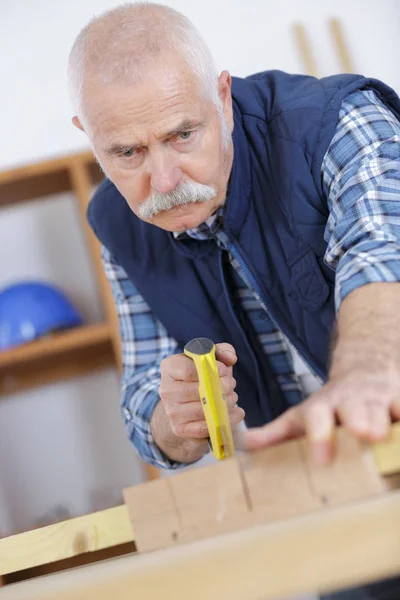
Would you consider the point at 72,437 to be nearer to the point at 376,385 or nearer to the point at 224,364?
the point at 224,364

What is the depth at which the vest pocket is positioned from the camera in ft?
4.39

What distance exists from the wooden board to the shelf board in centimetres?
216

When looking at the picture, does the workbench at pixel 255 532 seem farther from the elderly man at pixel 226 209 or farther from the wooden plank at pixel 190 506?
the elderly man at pixel 226 209

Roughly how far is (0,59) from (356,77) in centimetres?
214

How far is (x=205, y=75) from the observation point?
4.22ft

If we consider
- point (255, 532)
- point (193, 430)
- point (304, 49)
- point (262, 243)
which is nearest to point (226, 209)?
point (262, 243)

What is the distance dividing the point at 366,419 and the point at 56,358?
2.30 metres

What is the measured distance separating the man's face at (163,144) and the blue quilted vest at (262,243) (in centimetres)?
9

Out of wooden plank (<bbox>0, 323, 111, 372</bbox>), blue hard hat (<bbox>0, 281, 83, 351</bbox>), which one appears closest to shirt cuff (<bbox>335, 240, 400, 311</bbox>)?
wooden plank (<bbox>0, 323, 111, 372</bbox>)

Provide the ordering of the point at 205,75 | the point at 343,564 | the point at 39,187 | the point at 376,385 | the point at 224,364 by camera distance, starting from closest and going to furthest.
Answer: the point at 343,564
the point at 376,385
the point at 224,364
the point at 205,75
the point at 39,187

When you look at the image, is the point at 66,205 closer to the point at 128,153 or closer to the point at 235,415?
the point at 128,153

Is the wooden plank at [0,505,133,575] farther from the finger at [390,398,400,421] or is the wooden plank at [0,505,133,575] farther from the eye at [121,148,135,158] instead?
the eye at [121,148,135,158]

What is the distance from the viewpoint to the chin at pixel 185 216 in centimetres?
131

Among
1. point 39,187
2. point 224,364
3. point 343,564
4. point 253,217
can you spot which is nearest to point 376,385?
point 343,564
